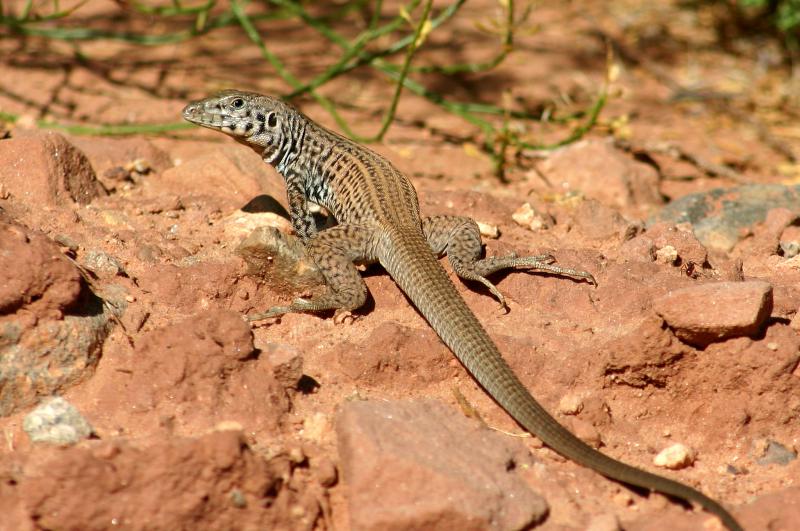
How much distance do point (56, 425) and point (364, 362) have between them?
1263 millimetres

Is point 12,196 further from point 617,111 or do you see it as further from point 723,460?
point 617,111

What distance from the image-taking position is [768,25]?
9.30 m

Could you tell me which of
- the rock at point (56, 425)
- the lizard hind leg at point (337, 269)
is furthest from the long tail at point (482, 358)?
the rock at point (56, 425)

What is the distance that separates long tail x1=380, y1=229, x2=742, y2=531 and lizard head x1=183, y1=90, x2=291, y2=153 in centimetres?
114

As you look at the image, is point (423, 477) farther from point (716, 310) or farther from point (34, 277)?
point (34, 277)

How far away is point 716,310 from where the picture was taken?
3668 millimetres

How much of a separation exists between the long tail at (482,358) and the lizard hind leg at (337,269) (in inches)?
6.3

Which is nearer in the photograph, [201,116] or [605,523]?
[605,523]

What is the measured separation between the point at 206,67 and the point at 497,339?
4.81 metres

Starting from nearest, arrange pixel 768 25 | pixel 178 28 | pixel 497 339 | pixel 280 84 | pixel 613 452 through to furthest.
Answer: pixel 613 452 < pixel 497 339 < pixel 280 84 < pixel 178 28 < pixel 768 25

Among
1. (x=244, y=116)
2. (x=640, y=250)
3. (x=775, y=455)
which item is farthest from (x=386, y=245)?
(x=775, y=455)

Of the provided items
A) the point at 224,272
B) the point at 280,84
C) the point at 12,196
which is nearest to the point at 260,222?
the point at 224,272

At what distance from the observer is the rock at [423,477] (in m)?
3.03

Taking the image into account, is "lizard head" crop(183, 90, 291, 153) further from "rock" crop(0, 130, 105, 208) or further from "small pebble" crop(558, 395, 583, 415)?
"small pebble" crop(558, 395, 583, 415)
